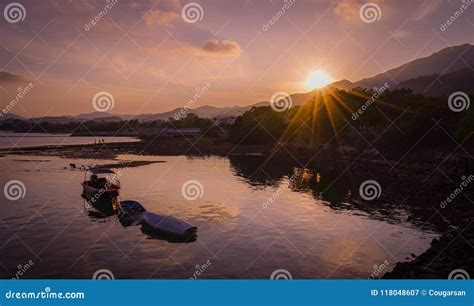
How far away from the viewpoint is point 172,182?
67000 mm

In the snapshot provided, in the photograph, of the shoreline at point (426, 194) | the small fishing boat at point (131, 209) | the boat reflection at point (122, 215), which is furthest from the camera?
the small fishing boat at point (131, 209)

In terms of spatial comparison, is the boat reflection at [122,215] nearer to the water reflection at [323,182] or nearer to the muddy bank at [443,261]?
the muddy bank at [443,261]

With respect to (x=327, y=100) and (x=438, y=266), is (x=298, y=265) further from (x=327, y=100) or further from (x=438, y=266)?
(x=327, y=100)

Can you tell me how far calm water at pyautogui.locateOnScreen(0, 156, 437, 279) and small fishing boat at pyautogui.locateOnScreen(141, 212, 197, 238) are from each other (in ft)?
3.64

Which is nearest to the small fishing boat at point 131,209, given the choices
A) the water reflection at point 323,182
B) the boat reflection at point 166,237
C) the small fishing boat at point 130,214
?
the small fishing boat at point 130,214

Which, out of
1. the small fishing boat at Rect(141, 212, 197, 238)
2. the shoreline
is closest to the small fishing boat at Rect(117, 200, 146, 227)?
the small fishing boat at Rect(141, 212, 197, 238)

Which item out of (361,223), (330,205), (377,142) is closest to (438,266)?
(361,223)

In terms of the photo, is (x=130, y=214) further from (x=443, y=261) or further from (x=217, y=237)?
(x=443, y=261)

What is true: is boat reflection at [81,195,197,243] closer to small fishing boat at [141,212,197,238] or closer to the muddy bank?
small fishing boat at [141,212,197,238]

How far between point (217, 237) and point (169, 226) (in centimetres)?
441

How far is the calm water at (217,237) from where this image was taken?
27500mm

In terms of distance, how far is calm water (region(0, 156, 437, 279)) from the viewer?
90.2ft

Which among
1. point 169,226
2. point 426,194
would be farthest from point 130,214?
point 426,194

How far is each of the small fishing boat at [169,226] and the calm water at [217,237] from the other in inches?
43.7
